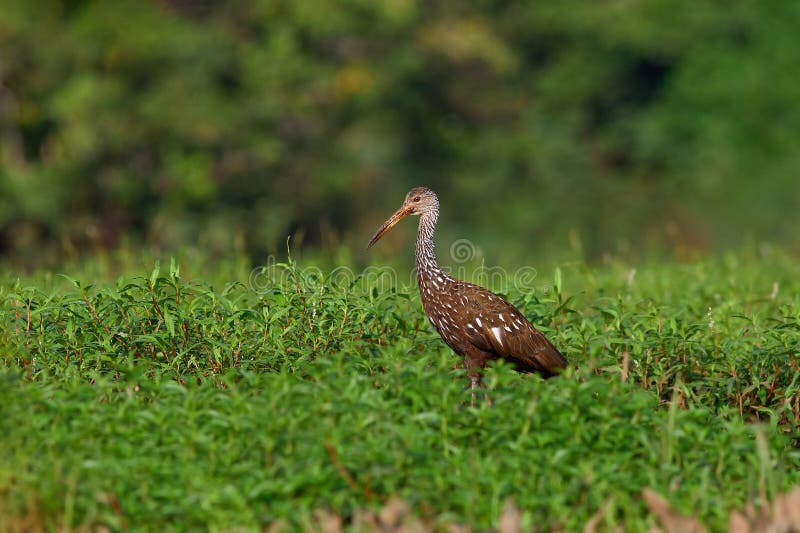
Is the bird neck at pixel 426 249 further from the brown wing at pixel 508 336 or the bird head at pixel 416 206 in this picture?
the brown wing at pixel 508 336

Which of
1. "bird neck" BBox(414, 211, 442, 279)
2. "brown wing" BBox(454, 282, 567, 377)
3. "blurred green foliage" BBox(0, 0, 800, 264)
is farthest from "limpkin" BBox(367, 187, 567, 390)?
"blurred green foliage" BBox(0, 0, 800, 264)

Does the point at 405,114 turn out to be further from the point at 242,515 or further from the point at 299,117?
the point at 242,515

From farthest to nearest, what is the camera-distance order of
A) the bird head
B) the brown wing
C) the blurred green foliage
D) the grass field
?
the blurred green foliage
the bird head
the brown wing
the grass field

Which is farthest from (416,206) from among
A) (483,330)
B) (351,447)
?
(351,447)

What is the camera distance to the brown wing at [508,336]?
7359mm

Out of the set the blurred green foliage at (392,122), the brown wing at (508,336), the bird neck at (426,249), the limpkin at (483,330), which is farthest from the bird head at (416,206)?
the blurred green foliage at (392,122)

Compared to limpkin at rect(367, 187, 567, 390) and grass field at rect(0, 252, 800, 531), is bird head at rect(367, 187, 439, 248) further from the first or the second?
grass field at rect(0, 252, 800, 531)

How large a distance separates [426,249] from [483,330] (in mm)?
899

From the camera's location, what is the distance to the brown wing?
24.1 ft

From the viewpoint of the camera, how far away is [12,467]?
18.6ft

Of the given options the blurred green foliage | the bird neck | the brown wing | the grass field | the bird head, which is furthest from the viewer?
the blurred green foliage

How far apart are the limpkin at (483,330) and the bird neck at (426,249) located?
18 cm

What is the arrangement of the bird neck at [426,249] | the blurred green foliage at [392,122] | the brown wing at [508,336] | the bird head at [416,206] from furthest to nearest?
the blurred green foliage at [392,122], the bird head at [416,206], the bird neck at [426,249], the brown wing at [508,336]

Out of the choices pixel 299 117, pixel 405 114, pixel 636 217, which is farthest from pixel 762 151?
pixel 299 117
